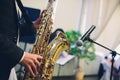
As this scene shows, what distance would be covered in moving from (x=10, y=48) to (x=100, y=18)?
4116 mm

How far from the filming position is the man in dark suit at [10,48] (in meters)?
1.21

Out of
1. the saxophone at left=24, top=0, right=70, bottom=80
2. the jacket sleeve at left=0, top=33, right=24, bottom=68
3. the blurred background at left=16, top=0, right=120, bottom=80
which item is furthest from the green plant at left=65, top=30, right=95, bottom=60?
the jacket sleeve at left=0, top=33, right=24, bottom=68

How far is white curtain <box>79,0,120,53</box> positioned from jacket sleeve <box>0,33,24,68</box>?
401 cm

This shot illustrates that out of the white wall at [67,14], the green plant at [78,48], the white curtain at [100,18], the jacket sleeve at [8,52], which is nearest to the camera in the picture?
the jacket sleeve at [8,52]

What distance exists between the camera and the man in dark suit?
1211mm

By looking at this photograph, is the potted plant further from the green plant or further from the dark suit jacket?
the dark suit jacket

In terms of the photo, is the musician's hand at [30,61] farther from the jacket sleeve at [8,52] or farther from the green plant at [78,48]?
the green plant at [78,48]

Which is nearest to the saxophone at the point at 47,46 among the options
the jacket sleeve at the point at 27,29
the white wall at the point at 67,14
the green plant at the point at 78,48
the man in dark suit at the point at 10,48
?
the jacket sleeve at the point at 27,29

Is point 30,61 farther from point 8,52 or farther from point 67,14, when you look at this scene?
point 67,14

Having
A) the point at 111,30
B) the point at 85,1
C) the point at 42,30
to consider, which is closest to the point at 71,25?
the point at 85,1

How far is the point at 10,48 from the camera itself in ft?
3.97

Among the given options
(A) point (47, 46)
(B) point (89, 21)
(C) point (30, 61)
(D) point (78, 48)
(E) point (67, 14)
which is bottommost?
(C) point (30, 61)

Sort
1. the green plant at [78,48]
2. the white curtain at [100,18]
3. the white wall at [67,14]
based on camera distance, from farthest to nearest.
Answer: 1. the white curtain at [100,18]
2. the white wall at [67,14]
3. the green plant at [78,48]

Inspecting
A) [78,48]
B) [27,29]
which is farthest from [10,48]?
[78,48]
